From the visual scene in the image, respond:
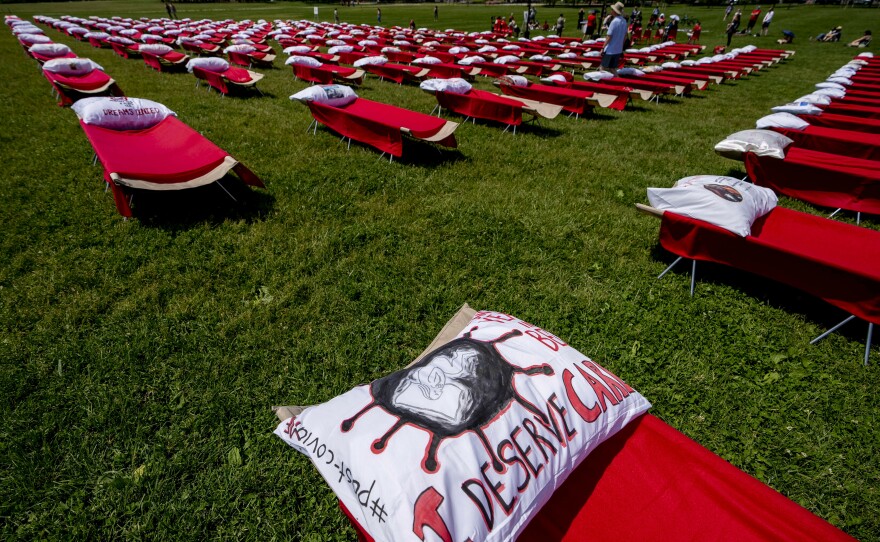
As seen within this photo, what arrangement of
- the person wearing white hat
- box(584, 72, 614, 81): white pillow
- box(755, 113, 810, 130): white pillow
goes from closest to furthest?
box(755, 113, 810, 130): white pillow → the person wearing white hat → box(584, 72, 614, 81): white pillow

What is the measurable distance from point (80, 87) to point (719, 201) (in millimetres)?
13338

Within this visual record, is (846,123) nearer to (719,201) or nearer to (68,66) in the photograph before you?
(719,201)

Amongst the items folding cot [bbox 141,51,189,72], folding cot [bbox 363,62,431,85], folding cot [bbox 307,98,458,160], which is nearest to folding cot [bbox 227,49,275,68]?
folding cot [bbox 141,51,189,72]

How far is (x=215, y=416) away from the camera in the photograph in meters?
2.97

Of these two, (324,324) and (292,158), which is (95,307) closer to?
(324,324)

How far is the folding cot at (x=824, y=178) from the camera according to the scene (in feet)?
18.6

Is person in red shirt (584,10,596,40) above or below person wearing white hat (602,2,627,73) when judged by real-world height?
above

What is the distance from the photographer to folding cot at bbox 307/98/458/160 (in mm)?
6992

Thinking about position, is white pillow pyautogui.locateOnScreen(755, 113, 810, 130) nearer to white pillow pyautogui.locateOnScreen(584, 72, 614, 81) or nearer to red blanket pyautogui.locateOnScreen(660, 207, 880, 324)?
red blanket pyautogui.locateOnScreen(660, 207, 880, 324)

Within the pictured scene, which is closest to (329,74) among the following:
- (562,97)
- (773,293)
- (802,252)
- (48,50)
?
(562,97)

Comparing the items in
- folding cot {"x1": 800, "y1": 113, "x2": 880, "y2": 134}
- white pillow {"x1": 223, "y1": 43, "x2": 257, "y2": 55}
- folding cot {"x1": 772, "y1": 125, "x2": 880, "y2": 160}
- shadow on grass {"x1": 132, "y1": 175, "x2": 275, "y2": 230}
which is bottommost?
shadow on grass {"x1": 132, "y1": 175, "x2": 275, "y2": 230}

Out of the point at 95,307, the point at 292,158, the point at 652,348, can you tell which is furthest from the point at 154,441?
the point at 292,158

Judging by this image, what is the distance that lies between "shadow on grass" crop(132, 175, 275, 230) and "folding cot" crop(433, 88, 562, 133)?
18.4 feet

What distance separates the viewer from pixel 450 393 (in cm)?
201
